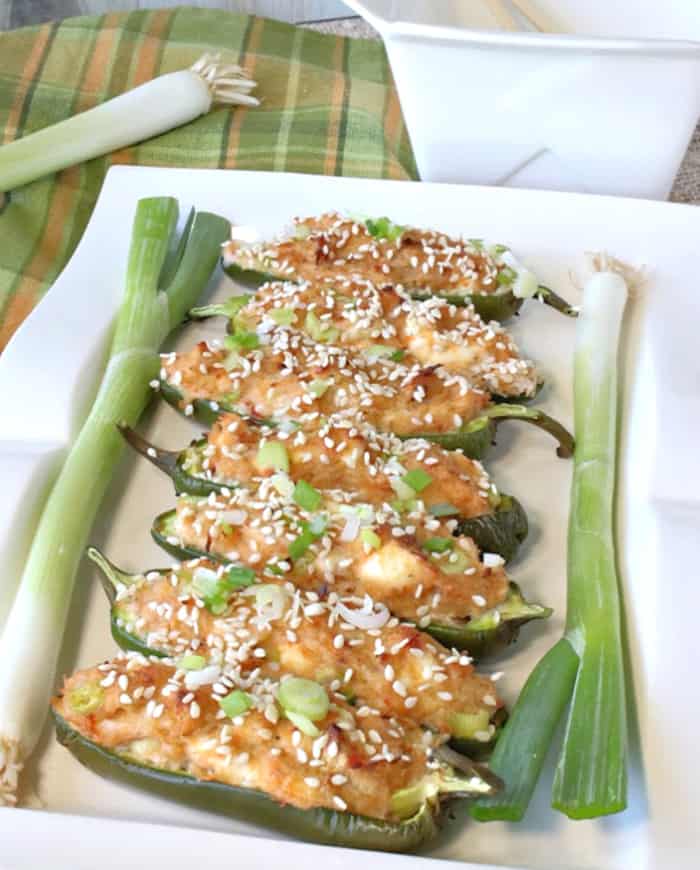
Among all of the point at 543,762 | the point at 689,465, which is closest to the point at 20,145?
the point at 689,465

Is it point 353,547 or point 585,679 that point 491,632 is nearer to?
point 585,679

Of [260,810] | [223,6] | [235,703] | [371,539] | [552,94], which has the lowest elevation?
[260,810]

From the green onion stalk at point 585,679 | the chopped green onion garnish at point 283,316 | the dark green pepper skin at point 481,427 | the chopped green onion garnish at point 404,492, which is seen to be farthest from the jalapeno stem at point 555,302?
the chopped green onion garnish at point 404,492

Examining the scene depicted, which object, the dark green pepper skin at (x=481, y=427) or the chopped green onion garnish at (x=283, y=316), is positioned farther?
the chopped green onion garnish at (x=283, y=316)

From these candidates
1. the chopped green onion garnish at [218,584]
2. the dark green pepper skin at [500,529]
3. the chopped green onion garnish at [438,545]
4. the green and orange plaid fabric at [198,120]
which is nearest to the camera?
the chopped green onion garnish at [218,584]

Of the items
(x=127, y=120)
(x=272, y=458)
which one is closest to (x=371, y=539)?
(x=272, y=458)

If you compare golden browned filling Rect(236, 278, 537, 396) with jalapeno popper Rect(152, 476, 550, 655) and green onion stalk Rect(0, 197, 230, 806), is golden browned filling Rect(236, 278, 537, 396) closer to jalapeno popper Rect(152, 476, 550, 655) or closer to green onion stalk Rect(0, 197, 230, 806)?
green onion stalk Rect(0, 197, 230, 806)

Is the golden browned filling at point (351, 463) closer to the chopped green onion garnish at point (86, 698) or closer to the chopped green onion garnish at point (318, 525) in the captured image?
the chopped green onion garnish at point (318, 525)
